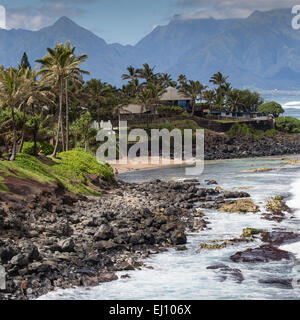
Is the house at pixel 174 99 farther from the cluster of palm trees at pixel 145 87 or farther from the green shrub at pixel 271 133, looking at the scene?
the green shrub at pixel 271 133

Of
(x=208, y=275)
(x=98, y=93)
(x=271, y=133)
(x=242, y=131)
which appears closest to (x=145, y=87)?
(x=242, y=131)

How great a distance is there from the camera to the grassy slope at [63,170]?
28997mm

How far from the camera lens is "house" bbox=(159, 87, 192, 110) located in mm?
90938

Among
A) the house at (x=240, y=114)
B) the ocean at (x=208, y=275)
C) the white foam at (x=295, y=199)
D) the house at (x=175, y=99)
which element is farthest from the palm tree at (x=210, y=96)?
the ocean at (x=208, y=275)

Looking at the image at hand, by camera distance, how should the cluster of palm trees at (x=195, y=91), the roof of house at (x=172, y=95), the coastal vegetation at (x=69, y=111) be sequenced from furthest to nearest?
the cluster of palm trees at (x=195, y=91) < the roof of house at (x=172, y=95) < the coastal vegetation at (x=69, y=111)

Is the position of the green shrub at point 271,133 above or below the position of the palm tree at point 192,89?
below

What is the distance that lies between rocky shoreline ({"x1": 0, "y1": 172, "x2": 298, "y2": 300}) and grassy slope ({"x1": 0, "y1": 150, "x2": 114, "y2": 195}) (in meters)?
1.29

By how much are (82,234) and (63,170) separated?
12896 millimetres

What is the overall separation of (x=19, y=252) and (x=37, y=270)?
133 centimetres

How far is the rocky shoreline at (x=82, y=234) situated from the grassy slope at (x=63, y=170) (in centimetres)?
129

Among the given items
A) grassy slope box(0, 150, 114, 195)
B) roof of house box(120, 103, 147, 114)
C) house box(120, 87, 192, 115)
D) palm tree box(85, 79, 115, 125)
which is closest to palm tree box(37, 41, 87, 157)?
grassy slope box(0, 150, 114, 195)

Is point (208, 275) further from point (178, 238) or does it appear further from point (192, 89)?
point (192, 89)

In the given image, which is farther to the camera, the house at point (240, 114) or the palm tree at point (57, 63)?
the house at point (240, 114)
